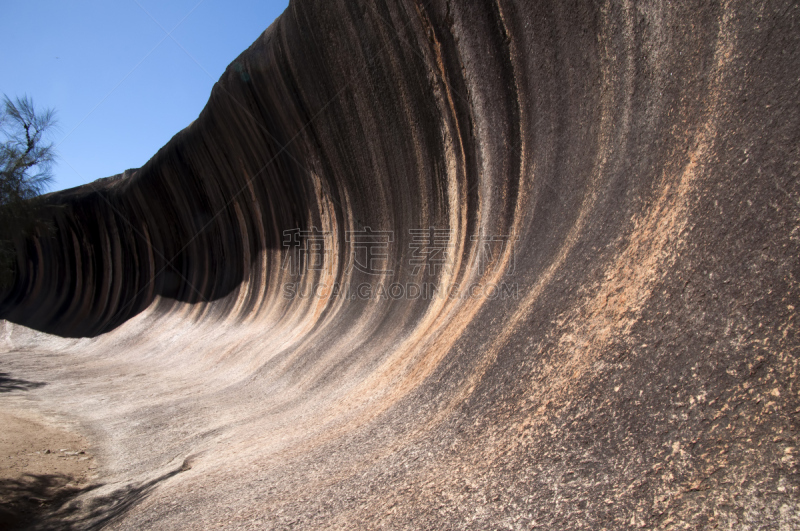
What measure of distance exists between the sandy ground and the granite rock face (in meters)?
0.21

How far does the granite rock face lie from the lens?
1.56 meters

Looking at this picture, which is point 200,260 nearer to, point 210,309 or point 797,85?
point 210,309

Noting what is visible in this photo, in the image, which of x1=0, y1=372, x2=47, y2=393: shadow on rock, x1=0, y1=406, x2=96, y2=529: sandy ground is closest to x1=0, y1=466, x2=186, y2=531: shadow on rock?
x1=0, y1=406, x2=96, y2=529: sandy ground

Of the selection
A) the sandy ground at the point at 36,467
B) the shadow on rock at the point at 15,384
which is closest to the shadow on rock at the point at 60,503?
the sandy ground at the point at 36,467

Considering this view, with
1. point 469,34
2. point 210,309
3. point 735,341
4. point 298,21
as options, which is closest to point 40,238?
point 210,309

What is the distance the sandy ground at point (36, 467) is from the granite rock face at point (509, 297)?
0.21 meters

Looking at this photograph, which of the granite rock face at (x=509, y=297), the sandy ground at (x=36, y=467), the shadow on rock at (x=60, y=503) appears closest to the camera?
the granite rock face at (x=509, y=297)

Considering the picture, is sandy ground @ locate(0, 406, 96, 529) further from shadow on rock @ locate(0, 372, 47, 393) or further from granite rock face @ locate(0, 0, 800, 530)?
shadow on rock @ locate(0, 372, 47, 393)

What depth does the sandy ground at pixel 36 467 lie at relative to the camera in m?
3.30

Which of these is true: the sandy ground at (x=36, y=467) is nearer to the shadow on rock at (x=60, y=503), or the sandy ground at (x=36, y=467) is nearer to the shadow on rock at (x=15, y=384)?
the shadow on rock at (x=60, y=503)

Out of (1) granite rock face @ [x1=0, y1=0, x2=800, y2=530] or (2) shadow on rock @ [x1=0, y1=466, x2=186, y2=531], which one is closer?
(1) granite rock face @ [x1=0, y1=0, x2=800, y2=530]

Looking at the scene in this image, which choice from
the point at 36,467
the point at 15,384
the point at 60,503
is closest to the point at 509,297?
the point at 60,503

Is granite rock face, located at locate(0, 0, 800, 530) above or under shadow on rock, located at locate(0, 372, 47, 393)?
under

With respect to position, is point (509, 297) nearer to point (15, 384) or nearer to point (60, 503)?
point (60, 503)
